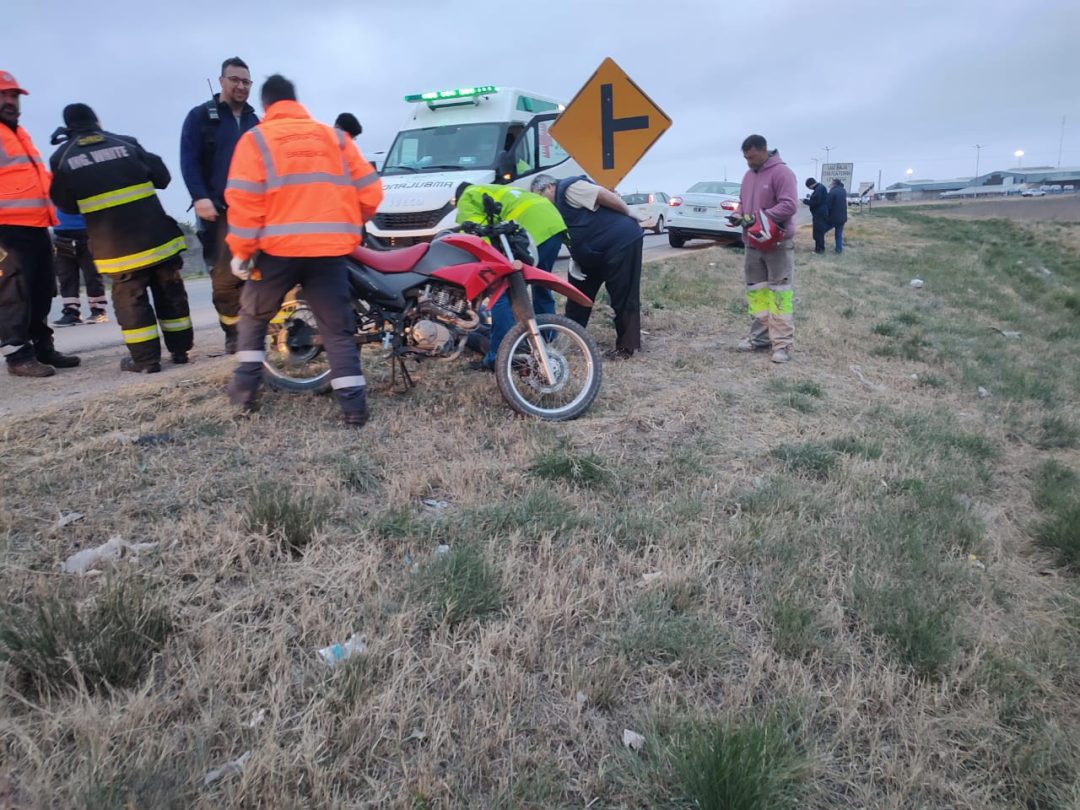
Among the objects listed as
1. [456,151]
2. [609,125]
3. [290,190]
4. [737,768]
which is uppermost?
[456,151]

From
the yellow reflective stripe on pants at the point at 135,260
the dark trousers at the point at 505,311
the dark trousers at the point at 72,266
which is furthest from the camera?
the dark trousers at the point at 72,266

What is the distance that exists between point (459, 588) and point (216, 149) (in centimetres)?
436

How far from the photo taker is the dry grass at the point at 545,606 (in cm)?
190

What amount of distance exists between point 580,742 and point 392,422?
8.82 ft

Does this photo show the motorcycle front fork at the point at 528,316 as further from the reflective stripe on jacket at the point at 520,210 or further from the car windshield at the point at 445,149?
the car windshield at the point at 445,149

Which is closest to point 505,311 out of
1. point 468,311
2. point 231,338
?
point 468,311

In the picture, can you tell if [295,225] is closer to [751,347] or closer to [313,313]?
[313,313]

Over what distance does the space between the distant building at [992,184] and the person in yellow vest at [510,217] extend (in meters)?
133

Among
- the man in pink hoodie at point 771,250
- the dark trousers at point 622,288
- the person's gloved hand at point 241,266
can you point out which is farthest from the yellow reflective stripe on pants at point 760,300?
the person's gloved hand at point 241,266

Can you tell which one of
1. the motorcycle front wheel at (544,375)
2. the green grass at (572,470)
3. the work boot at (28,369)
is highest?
the work boot at (28,369)

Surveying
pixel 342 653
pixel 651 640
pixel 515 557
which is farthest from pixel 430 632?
pixel 651 640

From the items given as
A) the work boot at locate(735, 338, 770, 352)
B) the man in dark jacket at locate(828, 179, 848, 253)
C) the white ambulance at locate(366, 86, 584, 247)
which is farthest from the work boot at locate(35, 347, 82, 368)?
the man in dark jacket at locate(828, 179, 848, 253)

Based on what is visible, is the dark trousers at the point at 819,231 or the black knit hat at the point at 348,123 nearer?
the black knit hat at the point at 348,123

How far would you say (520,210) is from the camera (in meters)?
5.29
